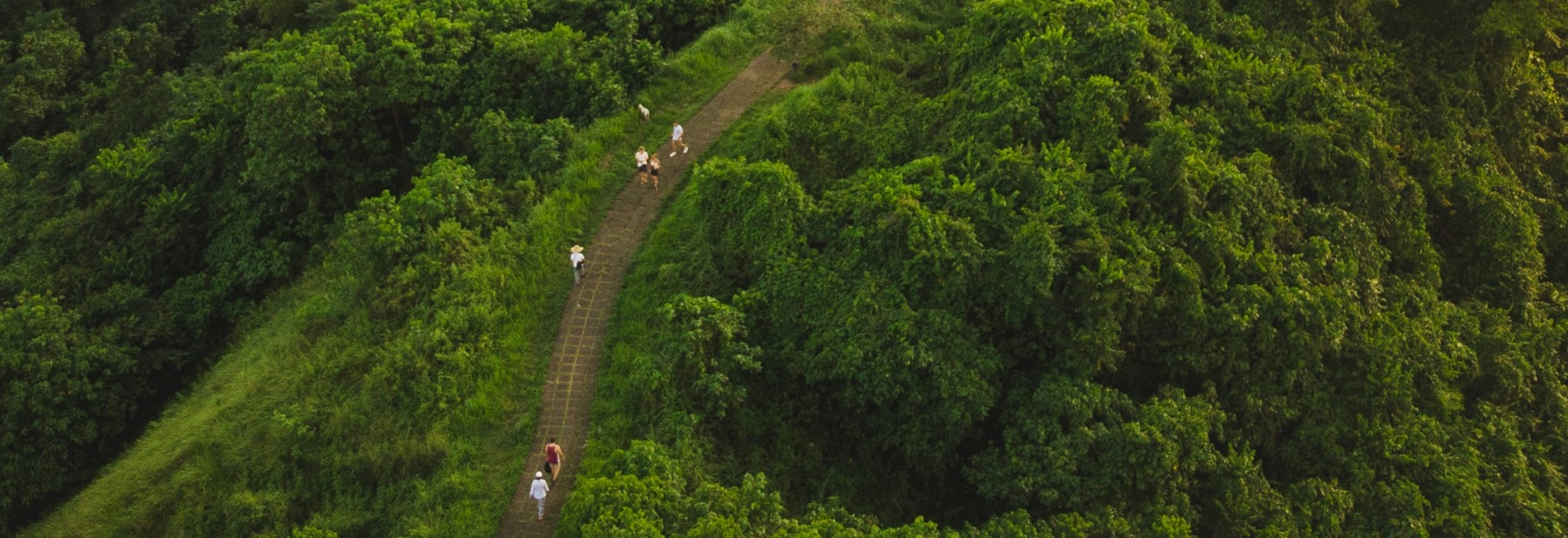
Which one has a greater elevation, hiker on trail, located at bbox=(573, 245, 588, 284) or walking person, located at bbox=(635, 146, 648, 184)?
walking person, located at bbox=(635, 146, 648, 184)

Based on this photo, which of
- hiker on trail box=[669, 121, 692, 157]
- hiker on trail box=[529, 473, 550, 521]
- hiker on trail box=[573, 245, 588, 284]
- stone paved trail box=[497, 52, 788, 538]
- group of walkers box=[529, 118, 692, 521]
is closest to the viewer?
hiker on trail box=[529, 473, 550, 521]

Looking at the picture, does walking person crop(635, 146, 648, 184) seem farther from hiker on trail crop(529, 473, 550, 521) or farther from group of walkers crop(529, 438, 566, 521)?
hiker on trail crop(529, 473, 550, 521)

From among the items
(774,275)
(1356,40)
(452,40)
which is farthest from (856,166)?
(1356,40)

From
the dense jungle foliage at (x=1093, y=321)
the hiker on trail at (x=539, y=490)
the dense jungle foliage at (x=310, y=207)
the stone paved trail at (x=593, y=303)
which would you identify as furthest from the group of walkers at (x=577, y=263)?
the dense jungle foliage at (x=310, y=207)

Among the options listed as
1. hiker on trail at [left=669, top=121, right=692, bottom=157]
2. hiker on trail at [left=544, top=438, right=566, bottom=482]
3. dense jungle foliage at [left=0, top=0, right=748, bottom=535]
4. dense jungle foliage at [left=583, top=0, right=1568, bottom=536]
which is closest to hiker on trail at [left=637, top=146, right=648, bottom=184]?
hiker on trail at [left=669, top=121, right=692, bottom=157]

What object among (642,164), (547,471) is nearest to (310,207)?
(642,164)

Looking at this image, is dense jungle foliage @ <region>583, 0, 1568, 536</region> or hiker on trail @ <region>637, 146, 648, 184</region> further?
hiker on trail @ <region>637, 146, 648, 184</region>
